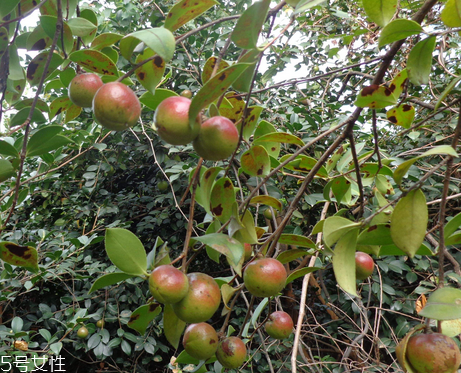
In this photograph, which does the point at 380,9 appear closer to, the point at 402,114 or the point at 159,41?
the point at 402,114

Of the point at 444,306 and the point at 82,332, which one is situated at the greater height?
the point at 444,306

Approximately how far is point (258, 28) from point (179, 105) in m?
0.13

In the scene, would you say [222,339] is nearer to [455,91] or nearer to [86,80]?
[86,80]

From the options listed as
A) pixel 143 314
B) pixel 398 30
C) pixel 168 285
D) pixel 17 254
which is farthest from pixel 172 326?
pixel 398 30

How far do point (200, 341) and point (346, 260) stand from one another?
0.26 meters

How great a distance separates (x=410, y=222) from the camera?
466 millimetres

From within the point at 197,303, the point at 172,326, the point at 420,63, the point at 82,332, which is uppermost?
the point at 420,63

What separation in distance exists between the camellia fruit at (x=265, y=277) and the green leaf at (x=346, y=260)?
9 centimetres

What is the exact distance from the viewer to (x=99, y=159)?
86.7 inches

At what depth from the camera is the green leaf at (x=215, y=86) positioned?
1.31 feet

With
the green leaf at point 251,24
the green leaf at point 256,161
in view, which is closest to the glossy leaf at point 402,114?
the green leaf at point 256,161

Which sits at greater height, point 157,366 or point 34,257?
point 34,257

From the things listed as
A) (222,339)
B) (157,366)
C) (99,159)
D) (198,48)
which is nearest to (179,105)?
(222,339)

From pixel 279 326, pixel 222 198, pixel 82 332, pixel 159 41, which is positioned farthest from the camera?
pixel 82 332
